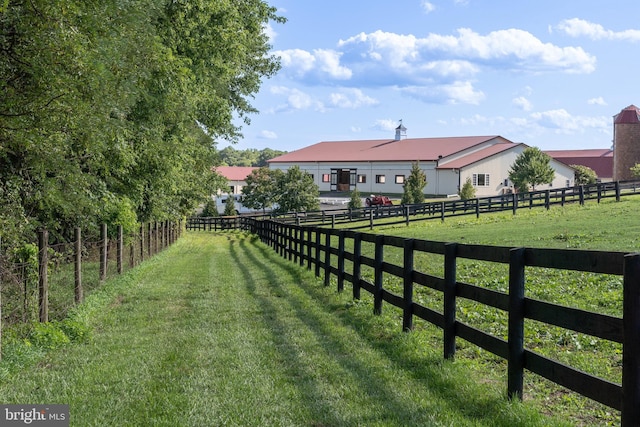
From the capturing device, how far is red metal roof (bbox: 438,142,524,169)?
6769 cm

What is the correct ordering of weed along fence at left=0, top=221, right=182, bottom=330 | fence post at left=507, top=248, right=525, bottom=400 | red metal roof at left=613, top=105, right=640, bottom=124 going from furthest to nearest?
1. red metal roof at left=613, top=105, right=640, bottom=124
2. weed along fence at left=0, top=221, right=182, bottom=330
3. fence post at left=507, top=248, right=525, bottom=400

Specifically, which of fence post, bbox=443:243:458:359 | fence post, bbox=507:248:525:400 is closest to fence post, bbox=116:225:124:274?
fence post, bbox=443:243:458:359

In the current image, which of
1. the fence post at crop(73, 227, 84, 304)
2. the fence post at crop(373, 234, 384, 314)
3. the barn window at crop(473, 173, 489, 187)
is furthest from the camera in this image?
the barn window at crop(473, 173, 489, 187)

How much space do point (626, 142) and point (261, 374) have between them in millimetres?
90726

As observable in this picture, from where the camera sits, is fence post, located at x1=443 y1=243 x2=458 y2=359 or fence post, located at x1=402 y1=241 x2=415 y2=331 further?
fence post, located at x1=402 y1=241 x2=415 y2=331

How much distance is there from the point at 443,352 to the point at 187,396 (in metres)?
3.02

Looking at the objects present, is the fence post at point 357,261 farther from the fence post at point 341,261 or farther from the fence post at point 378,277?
the fence post at point 378,277

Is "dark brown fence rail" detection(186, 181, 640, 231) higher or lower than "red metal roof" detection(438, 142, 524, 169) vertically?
lower

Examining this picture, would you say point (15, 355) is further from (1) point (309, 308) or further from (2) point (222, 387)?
(1) point (309, 308)

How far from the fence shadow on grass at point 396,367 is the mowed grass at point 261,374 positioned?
0.05ft

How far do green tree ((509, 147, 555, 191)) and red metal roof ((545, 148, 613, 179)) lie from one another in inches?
1563

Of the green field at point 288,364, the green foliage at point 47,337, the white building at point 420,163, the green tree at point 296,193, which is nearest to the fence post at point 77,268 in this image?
the green field at point 288,364

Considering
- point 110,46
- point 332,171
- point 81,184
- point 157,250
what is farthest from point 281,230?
point 332,171

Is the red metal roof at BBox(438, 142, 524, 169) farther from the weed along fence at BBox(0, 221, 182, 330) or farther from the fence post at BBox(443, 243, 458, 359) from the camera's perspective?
the fence post at BBox(443, 243, 458, 359)
